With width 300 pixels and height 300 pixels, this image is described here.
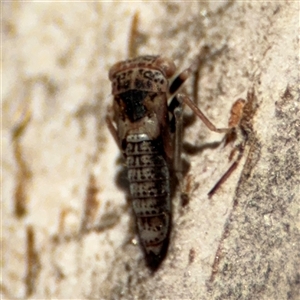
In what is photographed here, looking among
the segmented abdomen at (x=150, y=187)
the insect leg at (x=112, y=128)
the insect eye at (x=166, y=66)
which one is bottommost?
the segmented abdomen at (x=150, y=187)

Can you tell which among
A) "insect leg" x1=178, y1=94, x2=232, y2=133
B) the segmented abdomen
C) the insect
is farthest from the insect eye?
the segmented abdomen

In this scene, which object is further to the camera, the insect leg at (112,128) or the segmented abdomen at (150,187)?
the insect leg at (112,128)

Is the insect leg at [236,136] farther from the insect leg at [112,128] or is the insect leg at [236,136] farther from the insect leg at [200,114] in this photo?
the insect leg at [112,128]

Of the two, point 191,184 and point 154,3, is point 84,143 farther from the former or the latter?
point 154,3

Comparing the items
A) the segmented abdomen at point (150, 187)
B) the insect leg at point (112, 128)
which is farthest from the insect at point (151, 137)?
the insect leg at point (112, 128)

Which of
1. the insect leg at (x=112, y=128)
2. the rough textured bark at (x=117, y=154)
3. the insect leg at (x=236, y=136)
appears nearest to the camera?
the rough textured bark at (x=117, y=154)

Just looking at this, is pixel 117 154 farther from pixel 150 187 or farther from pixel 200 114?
pixel 200 114

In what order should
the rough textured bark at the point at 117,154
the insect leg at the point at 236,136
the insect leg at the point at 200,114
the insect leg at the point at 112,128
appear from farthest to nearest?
the insect leg at the point at 112,128
the insect leg at the point at 200,114
the insect leg at the point at 236,136
the rough textured bark at the point at 117,154
